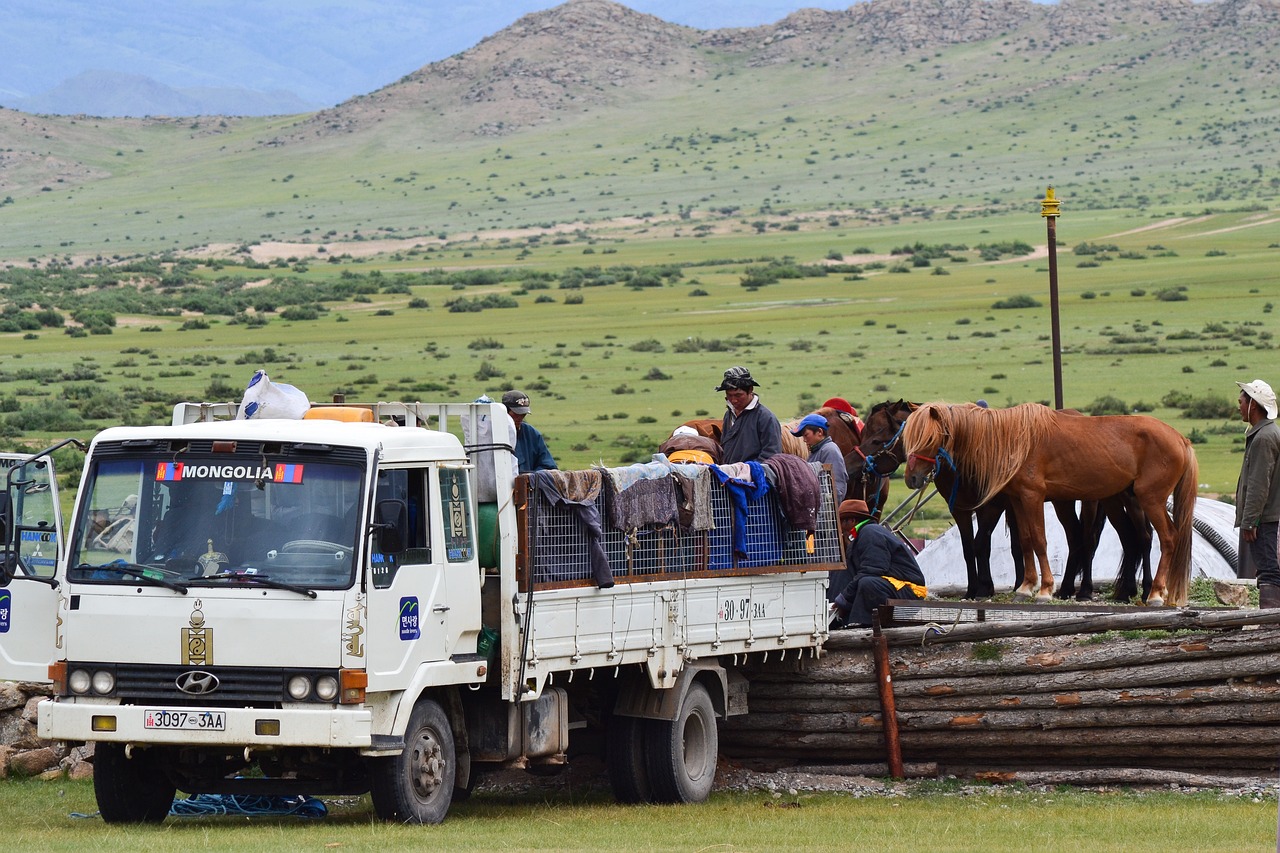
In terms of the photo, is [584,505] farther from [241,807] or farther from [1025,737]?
[1025,737]

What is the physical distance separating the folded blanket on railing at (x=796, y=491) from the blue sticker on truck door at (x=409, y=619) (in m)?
3.33

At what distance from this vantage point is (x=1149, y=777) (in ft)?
40.8

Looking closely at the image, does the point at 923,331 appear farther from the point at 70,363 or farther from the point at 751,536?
the point at 751,536

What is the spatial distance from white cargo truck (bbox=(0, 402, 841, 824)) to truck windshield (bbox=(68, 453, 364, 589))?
12 millimetres

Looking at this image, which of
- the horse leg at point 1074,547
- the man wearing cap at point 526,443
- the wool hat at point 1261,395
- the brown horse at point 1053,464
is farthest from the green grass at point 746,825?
the horse leg at point 1074,547

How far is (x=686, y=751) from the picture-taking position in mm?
12453

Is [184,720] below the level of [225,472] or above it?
below

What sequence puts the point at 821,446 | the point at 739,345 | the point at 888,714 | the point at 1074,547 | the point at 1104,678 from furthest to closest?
the point at 739,345 → the point at 1074,547 → the point at 821,446 → the point at 888,714 → the point at 1104,678

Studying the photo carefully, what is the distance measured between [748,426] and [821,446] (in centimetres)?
202

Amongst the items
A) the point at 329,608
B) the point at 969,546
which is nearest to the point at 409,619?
the point at 329,608

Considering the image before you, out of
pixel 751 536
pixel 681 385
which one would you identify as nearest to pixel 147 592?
pixel 751 536

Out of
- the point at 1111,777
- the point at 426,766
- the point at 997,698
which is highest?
the point at 426,766

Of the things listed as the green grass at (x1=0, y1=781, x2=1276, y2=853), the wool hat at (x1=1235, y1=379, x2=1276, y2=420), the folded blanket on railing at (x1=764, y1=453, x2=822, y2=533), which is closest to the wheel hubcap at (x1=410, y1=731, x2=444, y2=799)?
the green grass at (x1=0, y1=781, x2=1276, y2=853)

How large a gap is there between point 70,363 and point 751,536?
162ft
